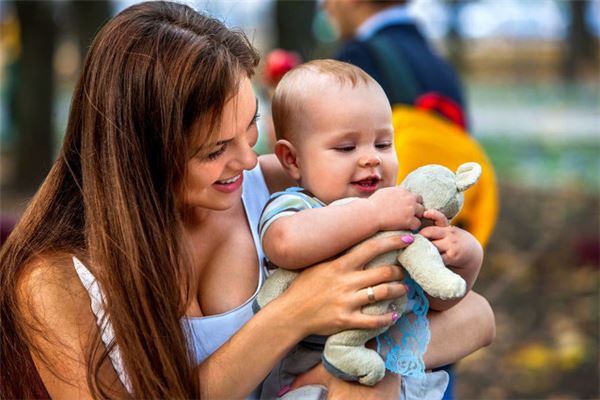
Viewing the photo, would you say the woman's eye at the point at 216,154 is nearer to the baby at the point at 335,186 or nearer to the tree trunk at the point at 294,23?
the baby at the point at 335,186

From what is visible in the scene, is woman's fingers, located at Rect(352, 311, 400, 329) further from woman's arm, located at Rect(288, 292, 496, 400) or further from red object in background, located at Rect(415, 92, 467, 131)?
red object in background, located at Rect(415, 92, 467, 131)

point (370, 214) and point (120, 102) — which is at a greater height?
point (120, 102)

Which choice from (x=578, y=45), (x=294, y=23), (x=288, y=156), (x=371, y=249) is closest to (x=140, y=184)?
(x=288, y=156)

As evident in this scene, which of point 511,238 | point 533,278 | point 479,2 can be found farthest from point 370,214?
point 479,2

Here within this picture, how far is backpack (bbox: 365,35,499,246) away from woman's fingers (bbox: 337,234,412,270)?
93cm

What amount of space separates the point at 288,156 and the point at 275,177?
0.22 metres

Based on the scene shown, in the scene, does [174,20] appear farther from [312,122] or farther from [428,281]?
[428,281]

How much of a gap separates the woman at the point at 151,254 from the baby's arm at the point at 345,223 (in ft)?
0.13

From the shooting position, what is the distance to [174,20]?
1972 mm

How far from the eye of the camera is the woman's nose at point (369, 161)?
198cm

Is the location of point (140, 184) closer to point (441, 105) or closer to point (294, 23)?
point (441, 105)

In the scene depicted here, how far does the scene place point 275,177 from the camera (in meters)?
2.37

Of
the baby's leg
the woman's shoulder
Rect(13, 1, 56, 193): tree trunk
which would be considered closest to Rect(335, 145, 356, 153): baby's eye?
the baby's leg

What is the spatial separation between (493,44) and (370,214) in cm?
1102
